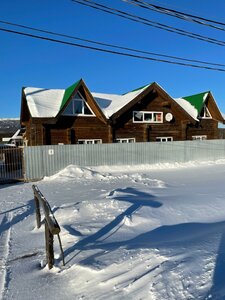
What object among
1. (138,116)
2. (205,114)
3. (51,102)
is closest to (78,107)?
(51,102)

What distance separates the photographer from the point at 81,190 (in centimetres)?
1086

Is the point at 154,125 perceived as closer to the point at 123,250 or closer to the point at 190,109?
the point at 190,109

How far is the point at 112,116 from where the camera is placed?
66.5ft

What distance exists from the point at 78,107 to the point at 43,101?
253 cm

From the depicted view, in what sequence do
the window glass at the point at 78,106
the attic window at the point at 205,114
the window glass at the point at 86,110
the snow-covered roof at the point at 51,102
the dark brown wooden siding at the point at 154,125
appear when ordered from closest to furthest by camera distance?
the snow-covered roof at the point at 51,102
the window glass at the point at 78,106
the window glass at the point at 86,110
the dark brown wooden siding at the point at 154,125
the attic window at the point at 205,114

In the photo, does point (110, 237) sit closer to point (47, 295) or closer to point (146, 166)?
point (47, 295)

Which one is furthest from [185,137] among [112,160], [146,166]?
[112,160]

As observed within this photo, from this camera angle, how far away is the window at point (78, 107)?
19.7 meters

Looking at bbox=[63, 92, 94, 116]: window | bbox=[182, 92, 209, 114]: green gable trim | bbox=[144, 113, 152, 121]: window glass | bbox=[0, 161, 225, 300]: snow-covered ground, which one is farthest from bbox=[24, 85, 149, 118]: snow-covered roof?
bbox=[0, 161, 225, 300]: snow-covered ground

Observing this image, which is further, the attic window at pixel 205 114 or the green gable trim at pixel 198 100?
the attic window at pixel 205 114

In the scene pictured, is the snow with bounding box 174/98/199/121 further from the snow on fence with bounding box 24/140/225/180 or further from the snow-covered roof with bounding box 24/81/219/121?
the snow on fence with bounding box 24/140/225/180

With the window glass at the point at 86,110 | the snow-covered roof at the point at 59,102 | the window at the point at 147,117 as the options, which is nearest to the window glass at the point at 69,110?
the snow-covered roof at the point at 59,102

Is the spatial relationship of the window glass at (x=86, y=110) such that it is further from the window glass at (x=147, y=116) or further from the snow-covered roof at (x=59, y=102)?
the window glass at (x=147, y=116)

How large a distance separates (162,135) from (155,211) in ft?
56.6
